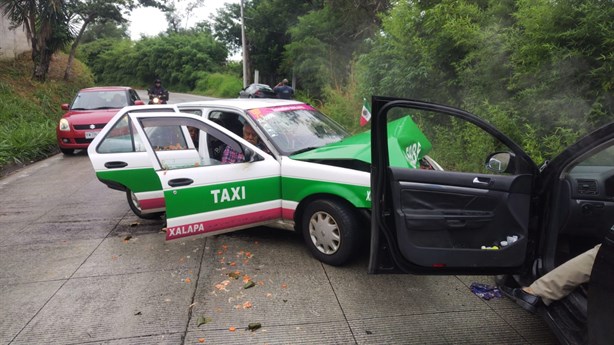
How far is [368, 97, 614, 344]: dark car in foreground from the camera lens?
108 inches

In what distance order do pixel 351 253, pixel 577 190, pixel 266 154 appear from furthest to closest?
pixel 266 154, pixel 351 253, pixel 577 190

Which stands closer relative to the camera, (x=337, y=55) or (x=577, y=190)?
(x=577, y=190)

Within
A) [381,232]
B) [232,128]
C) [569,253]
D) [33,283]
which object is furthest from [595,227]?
[33,283]

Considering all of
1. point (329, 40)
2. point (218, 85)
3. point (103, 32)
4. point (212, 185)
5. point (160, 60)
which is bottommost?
point (212, 185)

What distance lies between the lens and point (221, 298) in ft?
11.6

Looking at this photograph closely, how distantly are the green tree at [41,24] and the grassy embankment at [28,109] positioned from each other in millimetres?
882

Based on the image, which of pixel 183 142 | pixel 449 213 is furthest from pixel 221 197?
pixel 449 213

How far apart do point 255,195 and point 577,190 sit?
2654 mm

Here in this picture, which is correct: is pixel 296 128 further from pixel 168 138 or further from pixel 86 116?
pixel 86 116

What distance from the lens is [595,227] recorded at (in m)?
2.89

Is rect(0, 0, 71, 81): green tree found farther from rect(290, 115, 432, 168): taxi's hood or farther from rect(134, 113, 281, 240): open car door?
rect(290, 115, 432, 168): taxi's hood

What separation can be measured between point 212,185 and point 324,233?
45.4 inches

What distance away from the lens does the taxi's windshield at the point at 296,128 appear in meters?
4.47

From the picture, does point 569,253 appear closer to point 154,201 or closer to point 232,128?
point 232,128
